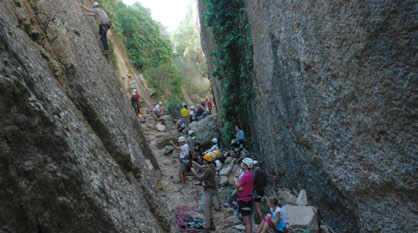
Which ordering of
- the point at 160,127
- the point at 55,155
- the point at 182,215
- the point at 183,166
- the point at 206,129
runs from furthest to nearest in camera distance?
the point at 160,127, the point at 206,129, the point at 183,166, the point at 182,215, the point at 55,155

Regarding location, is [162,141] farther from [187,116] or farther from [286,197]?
[286,197]

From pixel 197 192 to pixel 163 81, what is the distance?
16197mm

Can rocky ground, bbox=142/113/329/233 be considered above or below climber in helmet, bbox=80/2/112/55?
below

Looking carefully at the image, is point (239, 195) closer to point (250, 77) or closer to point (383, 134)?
point (383, 134)

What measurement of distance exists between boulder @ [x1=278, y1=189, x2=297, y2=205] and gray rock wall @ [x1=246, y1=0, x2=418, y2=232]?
1.11 feet

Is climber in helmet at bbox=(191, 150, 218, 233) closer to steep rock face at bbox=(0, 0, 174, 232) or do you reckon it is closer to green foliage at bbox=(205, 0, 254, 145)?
steep rock face at bbox=(0, 0, 174, 232)

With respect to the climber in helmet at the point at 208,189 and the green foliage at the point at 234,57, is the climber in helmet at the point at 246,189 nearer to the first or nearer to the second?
the climber in helmet at the point at 208,189

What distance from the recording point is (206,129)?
→ 1689 centimetres

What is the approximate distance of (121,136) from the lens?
5484mm

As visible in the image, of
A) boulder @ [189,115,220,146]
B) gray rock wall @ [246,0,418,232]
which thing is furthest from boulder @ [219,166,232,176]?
boulder @ [189,115,220,146]

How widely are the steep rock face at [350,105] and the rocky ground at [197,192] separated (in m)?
0.39

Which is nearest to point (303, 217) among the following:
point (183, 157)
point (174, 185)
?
point (183, 157)

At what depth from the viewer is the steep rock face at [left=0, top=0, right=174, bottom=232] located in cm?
219

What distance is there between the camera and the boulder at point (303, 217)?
5719 mm
